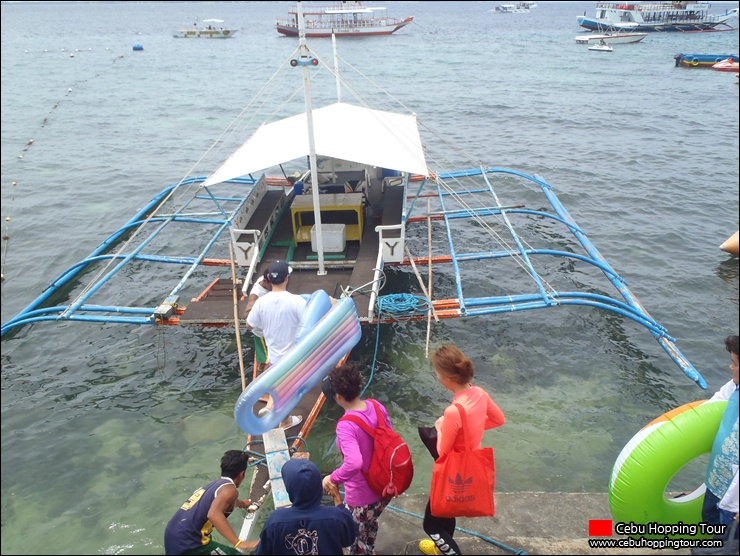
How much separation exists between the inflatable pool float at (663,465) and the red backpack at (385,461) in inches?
107

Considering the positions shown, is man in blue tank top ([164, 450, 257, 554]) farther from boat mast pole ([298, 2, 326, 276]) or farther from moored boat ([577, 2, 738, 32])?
moored boat ([577, 2, 738, 32])

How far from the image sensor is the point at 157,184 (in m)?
25.1

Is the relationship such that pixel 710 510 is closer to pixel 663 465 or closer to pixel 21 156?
pixel 663 465

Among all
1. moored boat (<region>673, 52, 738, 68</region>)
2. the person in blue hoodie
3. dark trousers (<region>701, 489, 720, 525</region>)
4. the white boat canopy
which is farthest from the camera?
moored boat (<region>673, 52, 738, 68</region>)

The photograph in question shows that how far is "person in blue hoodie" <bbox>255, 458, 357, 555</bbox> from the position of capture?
155 inches

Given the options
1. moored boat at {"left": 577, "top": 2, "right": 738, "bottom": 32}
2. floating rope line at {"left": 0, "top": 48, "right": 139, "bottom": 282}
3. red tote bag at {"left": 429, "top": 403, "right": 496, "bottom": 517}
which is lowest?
floating rope line at {"left": 0, "top": 48, "right": 139, "bottom": 282}

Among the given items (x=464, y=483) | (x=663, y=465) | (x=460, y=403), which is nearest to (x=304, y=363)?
(x=460, y=403)

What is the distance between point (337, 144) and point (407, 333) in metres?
4.73

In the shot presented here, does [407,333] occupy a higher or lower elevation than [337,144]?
lower

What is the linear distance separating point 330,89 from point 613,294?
38.5 meters

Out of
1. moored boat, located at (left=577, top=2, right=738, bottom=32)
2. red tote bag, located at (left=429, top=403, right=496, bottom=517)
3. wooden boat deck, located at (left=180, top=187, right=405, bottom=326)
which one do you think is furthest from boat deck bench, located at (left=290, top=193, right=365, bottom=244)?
moored boat, located at (left=577, top=2, right=738, bottom=32)

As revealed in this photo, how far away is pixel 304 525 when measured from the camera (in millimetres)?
3980

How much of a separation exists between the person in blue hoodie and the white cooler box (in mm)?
8669

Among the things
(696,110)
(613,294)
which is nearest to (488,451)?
(613,294)
